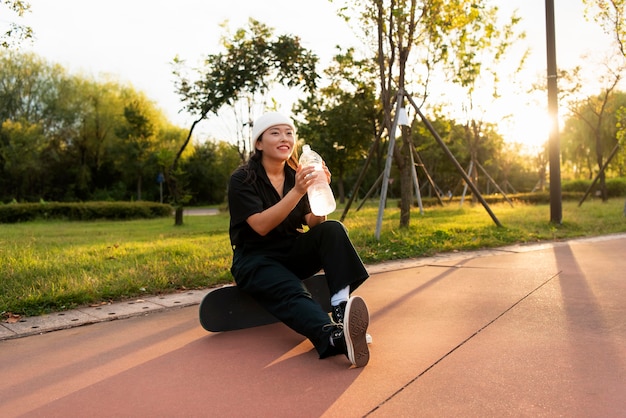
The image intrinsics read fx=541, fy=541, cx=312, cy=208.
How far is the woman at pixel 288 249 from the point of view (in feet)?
8.80

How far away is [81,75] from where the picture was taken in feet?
126

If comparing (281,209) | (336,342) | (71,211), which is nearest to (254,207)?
(281,209)

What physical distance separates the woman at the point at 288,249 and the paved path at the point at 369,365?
0.18 m

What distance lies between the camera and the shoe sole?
2.50m

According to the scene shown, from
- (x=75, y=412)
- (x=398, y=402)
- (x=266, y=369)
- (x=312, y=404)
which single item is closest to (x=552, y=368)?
(x=398, y=402)

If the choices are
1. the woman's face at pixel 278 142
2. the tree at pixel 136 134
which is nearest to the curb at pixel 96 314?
the woman's face at pixel 278 142

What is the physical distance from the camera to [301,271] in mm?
3279

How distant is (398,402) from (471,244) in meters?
5.42

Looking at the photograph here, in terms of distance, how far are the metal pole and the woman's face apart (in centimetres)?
736

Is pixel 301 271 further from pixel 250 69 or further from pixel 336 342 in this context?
pixel 250 69

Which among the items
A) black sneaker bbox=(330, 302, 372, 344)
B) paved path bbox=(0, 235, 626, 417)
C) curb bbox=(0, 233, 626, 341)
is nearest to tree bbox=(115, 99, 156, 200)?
curb bbox=(0, 233, 626, 341)

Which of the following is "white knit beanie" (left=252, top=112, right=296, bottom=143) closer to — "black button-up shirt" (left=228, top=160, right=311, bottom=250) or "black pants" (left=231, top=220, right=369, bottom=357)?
"black button-up shirt" (left=228, top=160, right=311, bottom=250)

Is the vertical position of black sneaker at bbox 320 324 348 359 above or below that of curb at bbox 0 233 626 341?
above

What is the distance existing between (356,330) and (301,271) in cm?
82
